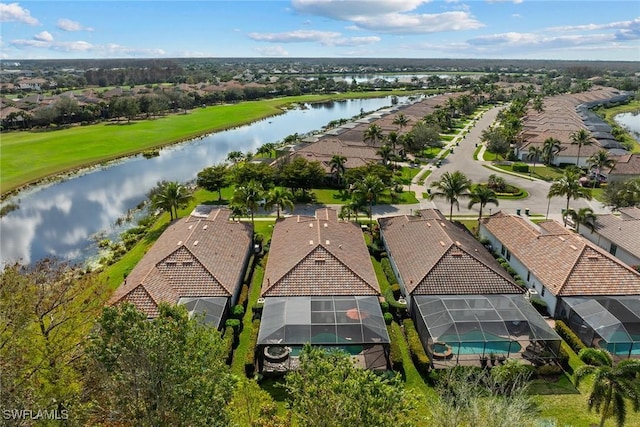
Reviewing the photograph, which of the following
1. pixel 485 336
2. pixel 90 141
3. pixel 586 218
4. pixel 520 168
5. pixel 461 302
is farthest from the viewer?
pixel 90 141

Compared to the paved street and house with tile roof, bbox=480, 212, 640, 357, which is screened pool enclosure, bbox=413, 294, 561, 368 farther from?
the paved street

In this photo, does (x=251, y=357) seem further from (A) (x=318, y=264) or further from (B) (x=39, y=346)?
(B) (x=39, y=346)

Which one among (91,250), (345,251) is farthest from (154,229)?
(345,251)

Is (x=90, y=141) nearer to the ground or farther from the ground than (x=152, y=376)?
nearer to the ground

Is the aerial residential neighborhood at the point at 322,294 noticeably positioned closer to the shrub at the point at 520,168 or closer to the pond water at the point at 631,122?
the shrub at the point at 520,168

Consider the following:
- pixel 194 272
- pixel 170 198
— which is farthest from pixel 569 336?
pixel 170 198
